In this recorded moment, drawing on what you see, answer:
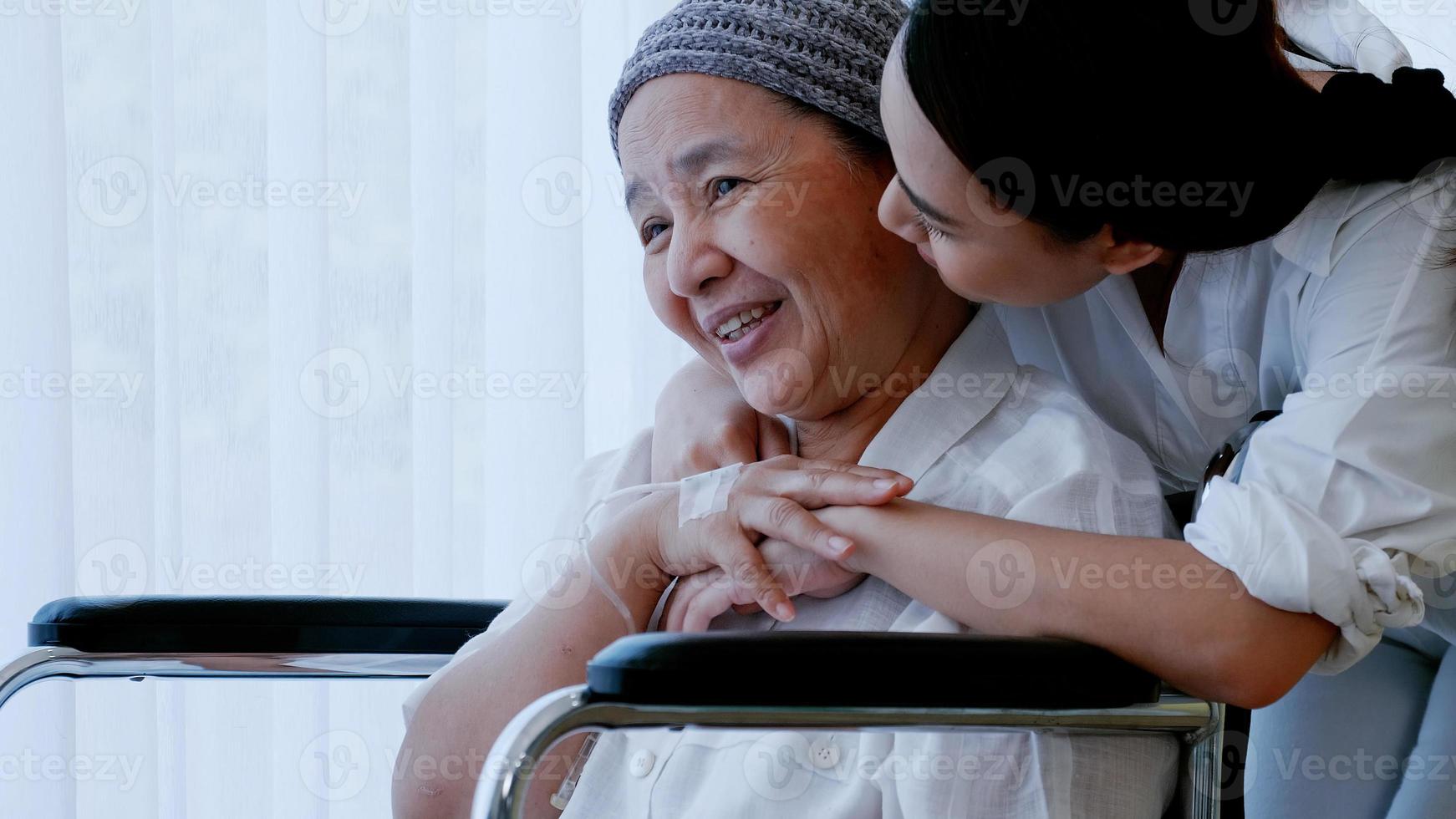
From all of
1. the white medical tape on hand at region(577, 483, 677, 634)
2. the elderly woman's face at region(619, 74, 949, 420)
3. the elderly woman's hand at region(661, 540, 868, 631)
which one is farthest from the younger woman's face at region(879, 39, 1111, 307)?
the white medical tape on hand at region(577, 483, 677, 634)

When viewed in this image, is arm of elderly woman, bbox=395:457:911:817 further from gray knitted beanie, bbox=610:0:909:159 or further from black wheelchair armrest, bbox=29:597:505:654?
gray knitted beanie, bbox=610:0:909:159

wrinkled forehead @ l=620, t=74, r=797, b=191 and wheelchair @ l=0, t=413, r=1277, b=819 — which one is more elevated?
wrinkled forehead @ l=620, t=74, r=797, b=191

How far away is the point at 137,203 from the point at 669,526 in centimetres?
123

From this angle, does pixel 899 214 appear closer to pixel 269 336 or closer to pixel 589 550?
pixel 589 550

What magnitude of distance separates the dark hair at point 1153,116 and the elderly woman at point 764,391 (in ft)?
0.74

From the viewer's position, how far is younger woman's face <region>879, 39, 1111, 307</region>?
3.45ft

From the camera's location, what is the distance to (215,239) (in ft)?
6.79

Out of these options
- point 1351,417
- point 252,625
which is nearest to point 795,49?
point 1351,417

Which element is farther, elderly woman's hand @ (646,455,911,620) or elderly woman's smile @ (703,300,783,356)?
elderly woman's smile @ (703,300,783,356)

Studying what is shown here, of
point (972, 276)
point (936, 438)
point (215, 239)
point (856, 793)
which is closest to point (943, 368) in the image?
point (936, 438)

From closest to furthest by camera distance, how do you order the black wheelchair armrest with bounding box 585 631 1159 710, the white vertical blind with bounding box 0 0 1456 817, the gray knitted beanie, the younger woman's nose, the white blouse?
the black wheelchair armrest with bounding box 585 631 1159 710 < the white blouse < the younger woman's nose < the gray knitted beanie < the white vertical blind with bounding box 0 0 1456 817

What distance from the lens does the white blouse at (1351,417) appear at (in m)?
0.92

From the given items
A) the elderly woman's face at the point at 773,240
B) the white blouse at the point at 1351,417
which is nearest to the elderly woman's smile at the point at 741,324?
the elderly woman's face at the point at 773,240

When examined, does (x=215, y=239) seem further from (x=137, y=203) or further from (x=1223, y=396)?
(x=1223, y=396)
